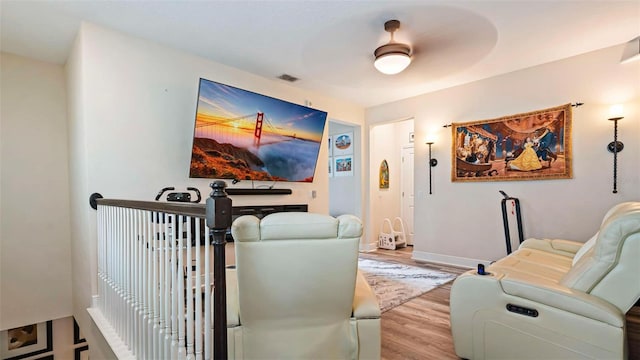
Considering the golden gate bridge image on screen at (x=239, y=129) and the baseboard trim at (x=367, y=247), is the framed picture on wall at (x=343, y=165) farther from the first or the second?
the golden gate bridge image on screen at (x=239, y=129)

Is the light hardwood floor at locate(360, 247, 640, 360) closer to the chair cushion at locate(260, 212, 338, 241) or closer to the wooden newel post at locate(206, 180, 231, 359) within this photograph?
the chair cushion at locate(260, 212, 338, 241)

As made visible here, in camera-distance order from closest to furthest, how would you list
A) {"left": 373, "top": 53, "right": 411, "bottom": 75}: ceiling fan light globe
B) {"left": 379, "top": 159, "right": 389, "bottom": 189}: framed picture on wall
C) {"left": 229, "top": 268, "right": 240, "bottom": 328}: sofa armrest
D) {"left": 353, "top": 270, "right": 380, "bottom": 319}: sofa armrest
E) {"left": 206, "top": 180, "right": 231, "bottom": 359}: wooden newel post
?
{"left": 206, "top": 180, "right": 231, "bottom": 359}: wooden newel post
{"left": 229, "top": 268, "right": 240, "bottom": 328}: sofa armrest
{"left": 353, "top": 270, "right": 380, "bottom": 319}: sofa armrest
{"left": 373, "top": 53, "right": 411, "bottom": 75}: ceiling fan light globe
{"left": 379, "top": 159, "right": 389, "bottom": 189}: framed picture on wall

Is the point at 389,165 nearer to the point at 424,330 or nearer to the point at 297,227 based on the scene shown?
the point at 424,330

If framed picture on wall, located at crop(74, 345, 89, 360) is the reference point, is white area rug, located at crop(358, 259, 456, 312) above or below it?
above

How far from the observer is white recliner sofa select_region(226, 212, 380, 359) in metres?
1.41

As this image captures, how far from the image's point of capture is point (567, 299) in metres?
1.65

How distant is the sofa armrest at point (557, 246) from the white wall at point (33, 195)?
498 centimetres

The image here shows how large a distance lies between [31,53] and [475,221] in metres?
5.63

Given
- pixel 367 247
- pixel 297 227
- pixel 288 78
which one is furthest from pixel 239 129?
pixel 367 247

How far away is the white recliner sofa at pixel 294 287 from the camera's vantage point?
1410 mm

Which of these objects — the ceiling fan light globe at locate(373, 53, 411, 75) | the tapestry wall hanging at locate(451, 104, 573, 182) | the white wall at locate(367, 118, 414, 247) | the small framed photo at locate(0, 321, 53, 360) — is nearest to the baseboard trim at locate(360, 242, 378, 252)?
the white wall at locate(367, 118, 414, 247)

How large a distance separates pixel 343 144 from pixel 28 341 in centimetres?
518

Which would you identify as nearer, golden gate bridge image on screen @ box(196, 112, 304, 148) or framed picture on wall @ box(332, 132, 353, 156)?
golden gate bridge image on screen @ box(196, 112, 304, 148)

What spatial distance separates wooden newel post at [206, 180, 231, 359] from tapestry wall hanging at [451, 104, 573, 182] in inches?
156
